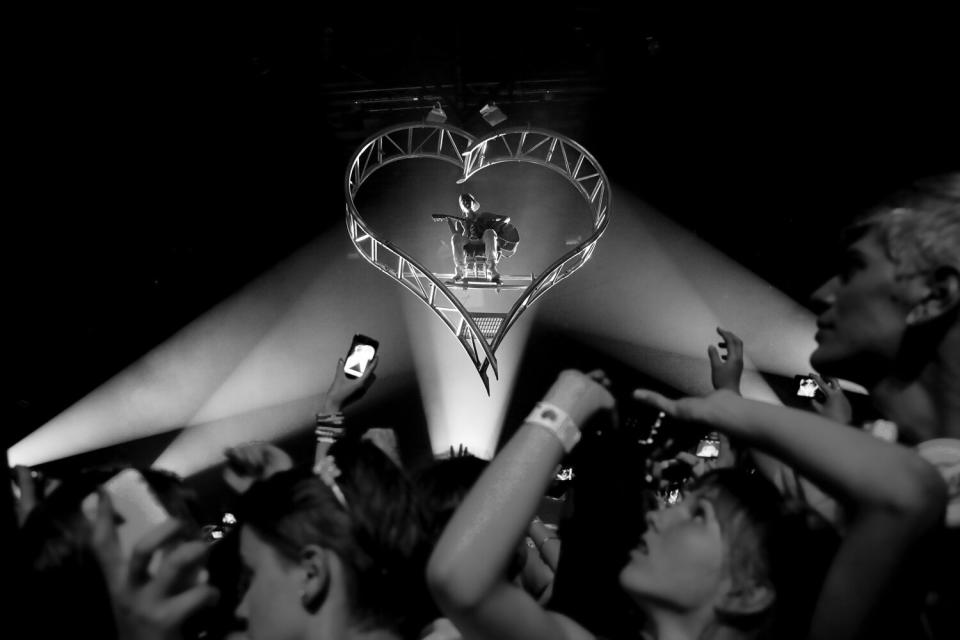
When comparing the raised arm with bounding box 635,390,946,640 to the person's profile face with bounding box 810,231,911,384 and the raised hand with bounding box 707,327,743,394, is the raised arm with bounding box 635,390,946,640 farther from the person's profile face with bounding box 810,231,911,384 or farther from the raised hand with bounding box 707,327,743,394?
the raised hand with bounding box 707,327,743,394

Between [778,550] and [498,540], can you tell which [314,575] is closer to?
[498,540]

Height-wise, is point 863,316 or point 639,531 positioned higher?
point 863,316

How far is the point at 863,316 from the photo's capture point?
1.28m

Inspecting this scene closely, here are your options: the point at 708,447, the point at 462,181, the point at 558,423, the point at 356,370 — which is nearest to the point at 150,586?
the point at 558,423

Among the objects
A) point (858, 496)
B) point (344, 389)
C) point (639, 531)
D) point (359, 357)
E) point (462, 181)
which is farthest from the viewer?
point (462, 181)

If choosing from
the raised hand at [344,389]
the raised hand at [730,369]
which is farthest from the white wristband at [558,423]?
the raised hand at [344,389]

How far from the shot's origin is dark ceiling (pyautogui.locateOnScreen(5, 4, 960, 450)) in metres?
4.36

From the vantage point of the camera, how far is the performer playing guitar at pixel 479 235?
5719 mm

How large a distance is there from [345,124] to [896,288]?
5.58 meters

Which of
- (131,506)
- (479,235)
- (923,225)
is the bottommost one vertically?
(479,235)

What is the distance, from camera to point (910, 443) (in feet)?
4.58

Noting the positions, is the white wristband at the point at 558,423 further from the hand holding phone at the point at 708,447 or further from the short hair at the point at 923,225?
the hand holding phone at the point at 708,447

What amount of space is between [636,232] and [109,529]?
6890 mm

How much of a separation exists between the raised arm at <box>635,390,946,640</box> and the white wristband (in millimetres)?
316
